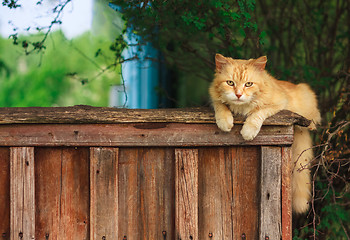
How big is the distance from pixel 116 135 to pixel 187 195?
52cm

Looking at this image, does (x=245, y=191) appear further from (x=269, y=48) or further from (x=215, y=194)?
(x=269, y=48)

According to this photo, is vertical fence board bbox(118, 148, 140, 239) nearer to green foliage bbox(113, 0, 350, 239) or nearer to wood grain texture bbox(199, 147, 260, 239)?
wood grain texture bbox(199, 147, 260, 239)

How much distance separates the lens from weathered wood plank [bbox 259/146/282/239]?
6.75 ft

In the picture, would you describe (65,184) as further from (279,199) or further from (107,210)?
(279,199)

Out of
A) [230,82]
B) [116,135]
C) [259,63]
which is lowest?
[116,135]

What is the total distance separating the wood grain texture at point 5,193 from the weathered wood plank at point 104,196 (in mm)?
492

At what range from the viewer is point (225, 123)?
2.02 metres

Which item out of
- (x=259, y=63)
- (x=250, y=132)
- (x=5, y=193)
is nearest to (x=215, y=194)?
(x=250, y=132)

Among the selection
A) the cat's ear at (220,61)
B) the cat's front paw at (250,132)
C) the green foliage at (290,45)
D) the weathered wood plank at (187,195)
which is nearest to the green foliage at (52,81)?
the green foliage at (290,45)

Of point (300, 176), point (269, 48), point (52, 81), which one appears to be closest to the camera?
point (300, 176)

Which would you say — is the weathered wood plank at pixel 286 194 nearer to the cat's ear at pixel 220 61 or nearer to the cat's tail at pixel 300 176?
the cat's tail at pixel 300 176

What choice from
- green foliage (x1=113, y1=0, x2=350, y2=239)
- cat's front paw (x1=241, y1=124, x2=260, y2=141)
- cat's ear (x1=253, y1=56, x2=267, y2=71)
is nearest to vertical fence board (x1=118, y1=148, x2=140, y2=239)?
cat's front paw (x1=241, y1=124, x2=260, y2=141)

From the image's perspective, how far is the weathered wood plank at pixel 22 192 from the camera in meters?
2.08

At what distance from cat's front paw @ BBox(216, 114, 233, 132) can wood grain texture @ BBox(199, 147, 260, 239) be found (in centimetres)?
14
